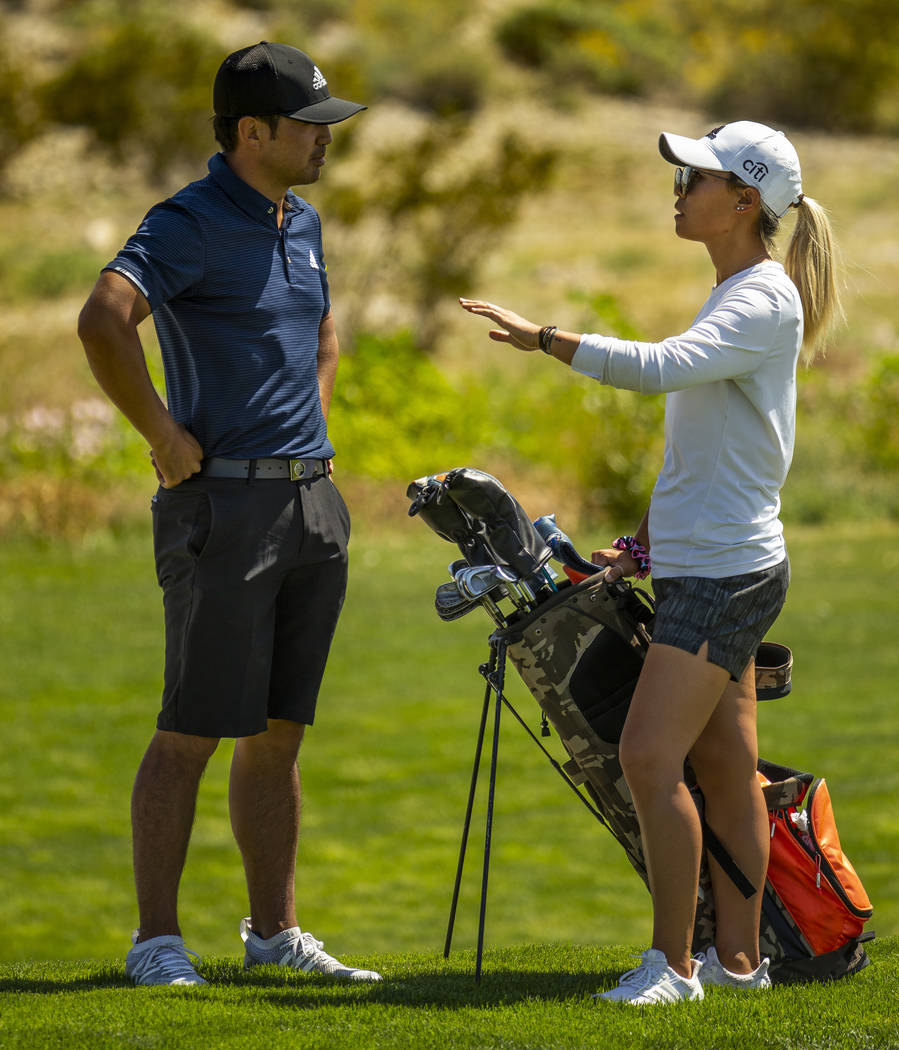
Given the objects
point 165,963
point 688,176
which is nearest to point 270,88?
point 688,176

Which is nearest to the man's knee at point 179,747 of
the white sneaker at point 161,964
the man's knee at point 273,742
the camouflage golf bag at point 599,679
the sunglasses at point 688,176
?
the man's knee at point 273,742

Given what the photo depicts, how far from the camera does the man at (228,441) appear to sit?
10.9 ft

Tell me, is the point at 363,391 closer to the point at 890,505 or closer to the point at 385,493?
the point at 385,493

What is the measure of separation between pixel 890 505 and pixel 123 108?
19.7 metres

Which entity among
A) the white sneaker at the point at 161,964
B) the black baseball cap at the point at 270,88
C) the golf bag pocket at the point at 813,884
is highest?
the black baseball cap at the point at 270,88

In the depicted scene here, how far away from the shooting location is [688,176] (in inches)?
124

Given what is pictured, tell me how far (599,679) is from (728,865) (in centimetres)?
50

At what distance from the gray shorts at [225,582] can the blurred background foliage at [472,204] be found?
1972 mm

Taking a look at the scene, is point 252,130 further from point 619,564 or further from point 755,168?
point 619,564

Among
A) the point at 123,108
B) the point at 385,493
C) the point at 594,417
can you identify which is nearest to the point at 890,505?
the point at 594,417

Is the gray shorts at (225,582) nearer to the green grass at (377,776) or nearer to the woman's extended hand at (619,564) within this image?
the woman's extended hand at (619,564)

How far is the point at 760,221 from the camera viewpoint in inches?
125

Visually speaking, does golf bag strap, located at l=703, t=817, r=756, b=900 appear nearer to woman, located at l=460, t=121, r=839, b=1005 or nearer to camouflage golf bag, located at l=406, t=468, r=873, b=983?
camouflage golf bag, located at l=406, t=468, r=873, b=983

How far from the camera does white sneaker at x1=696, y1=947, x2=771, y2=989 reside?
3258mm
